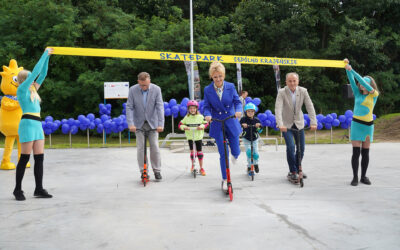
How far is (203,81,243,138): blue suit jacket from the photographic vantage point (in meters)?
5.18

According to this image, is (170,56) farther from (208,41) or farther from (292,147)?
(208,41)

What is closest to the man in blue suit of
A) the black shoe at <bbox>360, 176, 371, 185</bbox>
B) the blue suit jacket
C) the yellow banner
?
the blue suit jacket

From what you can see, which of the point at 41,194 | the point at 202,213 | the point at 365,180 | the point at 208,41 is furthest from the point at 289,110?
the point at 208,41

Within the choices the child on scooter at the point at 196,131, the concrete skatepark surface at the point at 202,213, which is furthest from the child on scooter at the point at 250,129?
the child on scooter at the point at 196,131

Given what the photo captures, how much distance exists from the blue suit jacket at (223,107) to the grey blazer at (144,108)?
1335 millimetres

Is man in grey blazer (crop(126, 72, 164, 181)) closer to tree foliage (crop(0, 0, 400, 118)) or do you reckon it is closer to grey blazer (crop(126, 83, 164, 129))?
grey blazer (crop(126, 83, 164, 129))

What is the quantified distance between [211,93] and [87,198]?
7.23ft

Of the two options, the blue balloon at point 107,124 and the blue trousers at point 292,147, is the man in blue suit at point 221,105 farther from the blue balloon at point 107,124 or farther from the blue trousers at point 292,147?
the blue balloon at point 107,124

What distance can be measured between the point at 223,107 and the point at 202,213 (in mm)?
1578

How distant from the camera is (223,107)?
5180mm

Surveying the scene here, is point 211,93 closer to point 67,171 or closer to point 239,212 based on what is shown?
point 239,212

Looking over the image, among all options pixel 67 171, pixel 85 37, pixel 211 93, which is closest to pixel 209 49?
pixel 85 37

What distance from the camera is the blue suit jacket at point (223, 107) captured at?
5.18 m

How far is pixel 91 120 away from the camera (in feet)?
49.4
